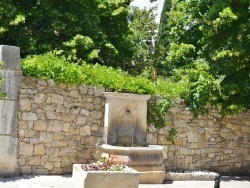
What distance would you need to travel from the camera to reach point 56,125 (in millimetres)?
8453

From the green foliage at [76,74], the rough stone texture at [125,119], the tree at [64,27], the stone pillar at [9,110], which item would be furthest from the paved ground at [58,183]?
the tree at [64,27]

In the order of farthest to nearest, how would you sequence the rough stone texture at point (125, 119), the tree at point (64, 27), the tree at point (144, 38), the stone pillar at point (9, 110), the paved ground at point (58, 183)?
the tree at point (144, 38) → the tree at point (64, 27) → the rough stone texture at point (125, 119) → the stone pillar at point (9, 110) → the paved ground at point (58, 183)

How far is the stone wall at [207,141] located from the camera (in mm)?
10023

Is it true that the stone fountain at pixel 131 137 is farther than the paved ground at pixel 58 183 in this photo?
Yes

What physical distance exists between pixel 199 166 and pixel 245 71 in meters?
3.24

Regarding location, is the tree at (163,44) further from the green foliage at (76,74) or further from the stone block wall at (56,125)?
the stone block wall at (56,125)

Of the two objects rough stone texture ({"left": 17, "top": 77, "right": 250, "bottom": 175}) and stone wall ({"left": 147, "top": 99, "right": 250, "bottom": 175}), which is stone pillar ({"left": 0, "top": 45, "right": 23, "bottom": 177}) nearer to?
rough stone texture ({"left": 17, "top": 77, "right": 250, "bottom": 175})

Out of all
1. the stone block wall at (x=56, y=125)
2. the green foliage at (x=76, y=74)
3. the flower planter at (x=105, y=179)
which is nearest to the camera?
the flower planter at (x=105, y=179)

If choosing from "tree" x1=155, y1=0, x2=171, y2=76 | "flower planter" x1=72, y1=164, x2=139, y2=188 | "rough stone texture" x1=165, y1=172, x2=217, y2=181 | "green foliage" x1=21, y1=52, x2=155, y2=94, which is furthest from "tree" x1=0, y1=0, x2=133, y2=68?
"flower planter" x1=72, y1=164, x2=139, y2=188

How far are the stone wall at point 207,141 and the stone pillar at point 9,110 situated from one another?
371 cm

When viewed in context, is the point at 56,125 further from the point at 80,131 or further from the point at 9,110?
the point at 9,110

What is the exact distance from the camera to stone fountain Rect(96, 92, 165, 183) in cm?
806

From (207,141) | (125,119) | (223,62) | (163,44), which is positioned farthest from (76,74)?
(163,44)

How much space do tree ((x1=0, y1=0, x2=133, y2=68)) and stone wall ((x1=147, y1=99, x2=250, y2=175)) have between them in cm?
395
